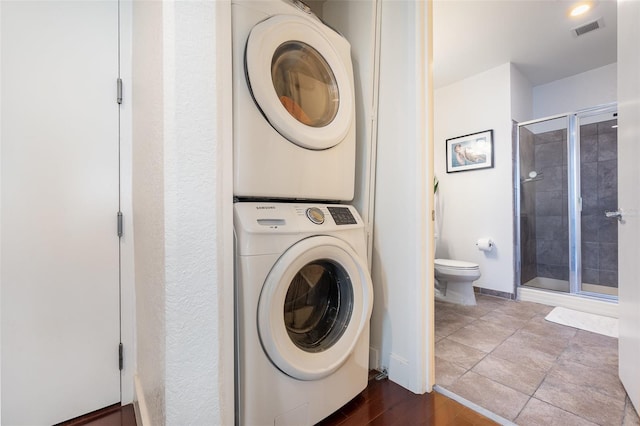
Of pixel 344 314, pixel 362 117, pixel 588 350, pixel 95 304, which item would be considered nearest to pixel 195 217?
pixel 344 314

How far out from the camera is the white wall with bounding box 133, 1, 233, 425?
0.62 meters

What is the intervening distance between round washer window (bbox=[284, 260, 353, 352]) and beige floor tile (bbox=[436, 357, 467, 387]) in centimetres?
67

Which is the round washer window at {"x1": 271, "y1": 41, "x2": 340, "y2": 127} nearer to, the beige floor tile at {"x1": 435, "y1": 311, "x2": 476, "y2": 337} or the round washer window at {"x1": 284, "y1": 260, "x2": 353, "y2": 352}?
the round washer window at {"x1": 284, "y1": 260, "x2": 353, "y2": 352}

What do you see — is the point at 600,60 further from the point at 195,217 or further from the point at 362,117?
the point at 195,217

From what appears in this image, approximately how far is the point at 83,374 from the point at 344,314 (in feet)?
3.75

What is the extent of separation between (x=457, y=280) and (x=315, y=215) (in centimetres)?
193

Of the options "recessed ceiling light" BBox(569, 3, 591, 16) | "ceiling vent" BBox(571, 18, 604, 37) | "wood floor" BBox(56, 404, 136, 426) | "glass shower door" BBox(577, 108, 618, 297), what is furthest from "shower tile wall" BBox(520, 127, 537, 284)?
"wood floor" BBox(56, 404, 136, 426)

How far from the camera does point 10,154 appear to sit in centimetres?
104

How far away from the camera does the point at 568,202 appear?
2.67 meters

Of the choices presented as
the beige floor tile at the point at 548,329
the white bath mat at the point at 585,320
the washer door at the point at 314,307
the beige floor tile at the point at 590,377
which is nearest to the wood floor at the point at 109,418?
the washer door at the point at 314,307

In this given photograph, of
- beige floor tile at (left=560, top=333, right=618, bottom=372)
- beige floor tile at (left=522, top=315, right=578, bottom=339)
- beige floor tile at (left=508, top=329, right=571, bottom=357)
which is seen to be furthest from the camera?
beige floor tile at (left=522, top=315, right=578, bottom=339)

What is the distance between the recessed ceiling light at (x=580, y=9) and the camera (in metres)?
1.94

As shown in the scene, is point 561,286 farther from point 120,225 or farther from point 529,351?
point 120,225

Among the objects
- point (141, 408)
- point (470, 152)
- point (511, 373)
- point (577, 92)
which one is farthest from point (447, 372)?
point (577, 92)
